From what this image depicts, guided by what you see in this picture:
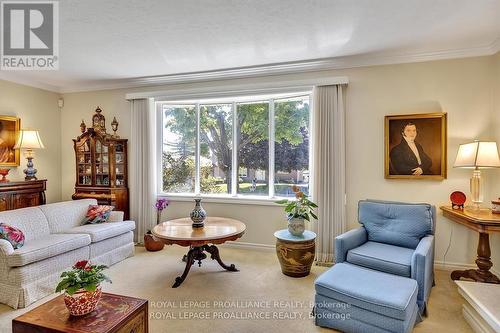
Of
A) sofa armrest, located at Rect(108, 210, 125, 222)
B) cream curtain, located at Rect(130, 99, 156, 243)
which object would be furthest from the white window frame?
sofa armrest, located at Rect(108, 210, 125, 222)

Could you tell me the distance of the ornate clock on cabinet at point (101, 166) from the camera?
4613 millimetres

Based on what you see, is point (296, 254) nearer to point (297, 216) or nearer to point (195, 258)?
point (297, 216)

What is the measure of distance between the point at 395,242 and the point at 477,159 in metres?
1.22

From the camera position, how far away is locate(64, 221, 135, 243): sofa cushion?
334 centimetres

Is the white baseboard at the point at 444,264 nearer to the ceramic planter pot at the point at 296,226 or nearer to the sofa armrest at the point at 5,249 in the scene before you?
the ceramic planter pot at the point at 296,226

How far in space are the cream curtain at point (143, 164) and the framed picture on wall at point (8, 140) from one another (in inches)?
70.7

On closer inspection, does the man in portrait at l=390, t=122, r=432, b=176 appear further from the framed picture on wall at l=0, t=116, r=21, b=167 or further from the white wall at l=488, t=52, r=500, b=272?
the framed picture on wall at l=0, t=116, r=21, b=167

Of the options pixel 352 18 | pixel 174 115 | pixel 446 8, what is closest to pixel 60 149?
pixel 174 115

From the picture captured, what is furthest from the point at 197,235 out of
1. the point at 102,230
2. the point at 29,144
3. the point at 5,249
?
the point at 29,144

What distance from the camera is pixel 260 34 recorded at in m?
2.98

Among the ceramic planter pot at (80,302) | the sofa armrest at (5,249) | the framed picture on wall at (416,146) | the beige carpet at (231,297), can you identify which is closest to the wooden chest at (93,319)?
the ceramic planter pot at (80,302)

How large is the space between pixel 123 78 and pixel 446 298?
5264 mm

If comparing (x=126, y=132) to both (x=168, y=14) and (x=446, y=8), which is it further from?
(x=446, y=8)

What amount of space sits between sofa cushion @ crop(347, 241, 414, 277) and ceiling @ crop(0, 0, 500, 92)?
2.27m
